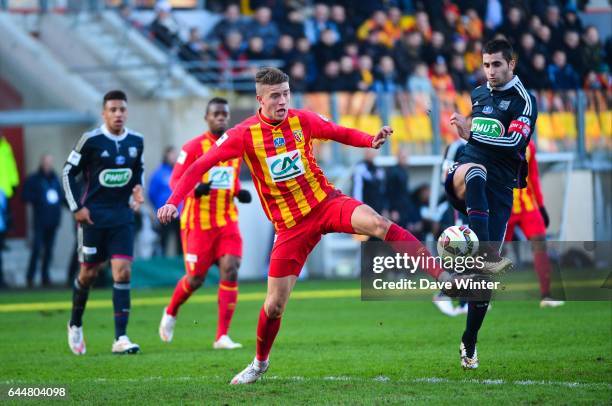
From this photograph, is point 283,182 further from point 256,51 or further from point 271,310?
point 256,51

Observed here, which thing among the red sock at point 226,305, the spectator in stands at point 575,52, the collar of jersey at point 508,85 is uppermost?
the spectator in stands at point 575,52

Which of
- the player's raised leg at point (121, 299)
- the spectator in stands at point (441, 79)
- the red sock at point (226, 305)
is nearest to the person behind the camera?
the player's raised leg at point (121, 299)

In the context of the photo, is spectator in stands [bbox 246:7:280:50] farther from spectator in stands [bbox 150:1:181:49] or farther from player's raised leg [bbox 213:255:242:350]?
player's raised leg [bbox 213:255:242:350]

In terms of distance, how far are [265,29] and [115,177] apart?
38.4 ft

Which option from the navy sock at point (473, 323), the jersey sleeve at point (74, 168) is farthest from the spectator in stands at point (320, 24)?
the navy sock at point (473, 323)

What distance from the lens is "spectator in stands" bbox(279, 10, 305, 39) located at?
22.3 meters

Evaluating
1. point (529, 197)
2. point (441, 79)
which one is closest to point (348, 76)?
point (441, 79)

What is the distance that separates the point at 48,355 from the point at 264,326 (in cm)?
321

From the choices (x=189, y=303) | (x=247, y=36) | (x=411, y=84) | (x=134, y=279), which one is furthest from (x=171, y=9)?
(x=189, y=303)

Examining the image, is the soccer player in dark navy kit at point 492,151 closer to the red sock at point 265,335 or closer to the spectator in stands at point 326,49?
the red sock at point 265,335

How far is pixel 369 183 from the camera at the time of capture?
62.7 ft

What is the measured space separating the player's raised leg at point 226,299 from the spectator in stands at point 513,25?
11.5m

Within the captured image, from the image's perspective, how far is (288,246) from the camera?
856 centimetres

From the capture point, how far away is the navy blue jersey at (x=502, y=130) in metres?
8.84
